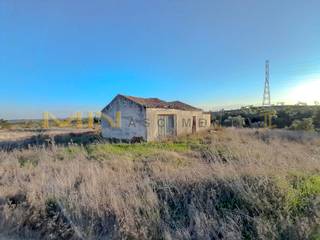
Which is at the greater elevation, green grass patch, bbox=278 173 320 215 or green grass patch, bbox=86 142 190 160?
green grass patch, bbox=278 173 320 215

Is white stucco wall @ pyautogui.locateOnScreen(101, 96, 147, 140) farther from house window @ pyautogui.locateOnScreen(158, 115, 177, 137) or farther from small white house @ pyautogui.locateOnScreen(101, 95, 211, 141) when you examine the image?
house window @ pyautogui.locateOnScreen(158, 115, 177, 137)

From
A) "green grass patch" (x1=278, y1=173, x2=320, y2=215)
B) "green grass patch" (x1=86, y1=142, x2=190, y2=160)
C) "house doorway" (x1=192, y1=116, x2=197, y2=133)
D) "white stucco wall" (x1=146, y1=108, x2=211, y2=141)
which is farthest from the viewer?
"house doorway" (x1=192, y1=116, x2=197, y2=133)

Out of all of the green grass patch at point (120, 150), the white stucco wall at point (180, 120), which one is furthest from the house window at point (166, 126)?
the green grass patch at point (120, 150)

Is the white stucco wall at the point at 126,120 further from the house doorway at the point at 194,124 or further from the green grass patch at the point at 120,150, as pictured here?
the house doorway at the point at 194,124

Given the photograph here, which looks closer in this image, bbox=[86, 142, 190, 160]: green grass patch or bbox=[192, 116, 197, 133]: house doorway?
bbox=[86, 142, 190, 160]: green grass patch

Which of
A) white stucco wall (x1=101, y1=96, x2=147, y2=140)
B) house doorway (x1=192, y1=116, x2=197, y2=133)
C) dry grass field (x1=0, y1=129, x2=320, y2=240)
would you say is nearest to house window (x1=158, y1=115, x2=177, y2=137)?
white stucco wall (x1=101, y1=96, x2=147, y2=140)

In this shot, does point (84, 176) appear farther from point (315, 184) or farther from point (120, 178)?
point (315, 184)

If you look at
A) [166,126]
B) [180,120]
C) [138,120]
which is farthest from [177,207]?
[180,120]

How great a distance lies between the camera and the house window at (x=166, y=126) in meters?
20.1

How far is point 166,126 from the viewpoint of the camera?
821 inches

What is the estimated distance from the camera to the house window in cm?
2008

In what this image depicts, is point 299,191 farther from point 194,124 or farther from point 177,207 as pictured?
point 194,124

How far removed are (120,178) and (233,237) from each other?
101 inches

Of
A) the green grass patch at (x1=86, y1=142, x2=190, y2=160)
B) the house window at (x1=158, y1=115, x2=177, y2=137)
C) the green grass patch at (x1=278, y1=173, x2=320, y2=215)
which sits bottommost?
the green grass patch at (x1=86, y1=142, x2=190, y2=160)
